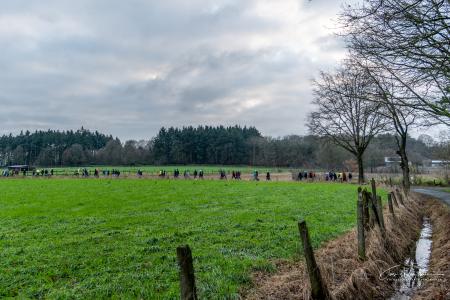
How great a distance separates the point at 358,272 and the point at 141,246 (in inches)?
210

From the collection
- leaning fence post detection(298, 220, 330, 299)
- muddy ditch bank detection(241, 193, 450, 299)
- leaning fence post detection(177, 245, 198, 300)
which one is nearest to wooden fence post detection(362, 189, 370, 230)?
muddy ditch bank detection(241, 193, 450, 299)

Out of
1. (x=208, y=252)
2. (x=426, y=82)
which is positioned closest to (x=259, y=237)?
(x=208, y=252)

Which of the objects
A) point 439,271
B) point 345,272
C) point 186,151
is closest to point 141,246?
point 345,272

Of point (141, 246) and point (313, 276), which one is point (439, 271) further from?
point (141, 246)

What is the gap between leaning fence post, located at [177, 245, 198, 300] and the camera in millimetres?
3674

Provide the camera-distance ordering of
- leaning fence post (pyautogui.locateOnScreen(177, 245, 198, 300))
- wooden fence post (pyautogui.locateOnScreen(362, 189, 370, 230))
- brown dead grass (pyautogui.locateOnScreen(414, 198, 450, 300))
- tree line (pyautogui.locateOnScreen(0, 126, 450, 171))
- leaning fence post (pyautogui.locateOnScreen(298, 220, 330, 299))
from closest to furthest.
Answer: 1. leaning fence post (pyautogui.locateOnScreen(177, 245, 198, 300))
2. leaning fence post (pyautogui.locateOnScreen(298, 220, 330, 299))
3. brown dead grass (pyautogui.locateOnScreen(414, 198, 450, 300))
4. wooden fence post (pyautogui.locateOnScreen(362, 189, 370, 230))
5. tree line (pyautogui.locateOnScreen(0, 126, 450, 171))

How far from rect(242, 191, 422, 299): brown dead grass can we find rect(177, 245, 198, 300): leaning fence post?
7.21ft

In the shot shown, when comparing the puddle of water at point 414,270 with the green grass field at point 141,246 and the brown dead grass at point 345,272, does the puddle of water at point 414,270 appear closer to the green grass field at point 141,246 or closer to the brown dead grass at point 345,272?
the brown dead grass at point 345,272

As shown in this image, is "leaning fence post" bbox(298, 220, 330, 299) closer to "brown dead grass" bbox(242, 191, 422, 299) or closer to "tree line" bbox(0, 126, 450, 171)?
"brown dead grass" bbox(242, 191, 422, 299)

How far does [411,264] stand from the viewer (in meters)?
8.19

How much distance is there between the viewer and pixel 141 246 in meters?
8.79

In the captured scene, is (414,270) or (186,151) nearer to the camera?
(414,270)

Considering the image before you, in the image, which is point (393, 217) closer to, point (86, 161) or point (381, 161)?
point (381, 161)

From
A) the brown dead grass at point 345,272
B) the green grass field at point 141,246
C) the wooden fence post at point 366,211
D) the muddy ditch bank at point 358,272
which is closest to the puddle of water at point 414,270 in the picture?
the muddy ditch bank at point 358,272
